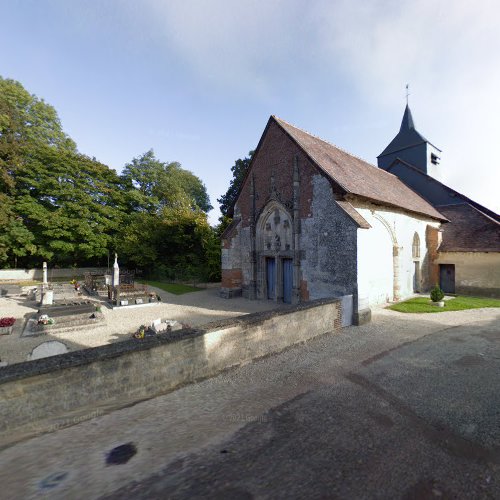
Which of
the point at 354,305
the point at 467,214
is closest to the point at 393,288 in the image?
the point at 354,305

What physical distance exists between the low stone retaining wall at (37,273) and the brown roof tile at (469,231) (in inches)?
1418

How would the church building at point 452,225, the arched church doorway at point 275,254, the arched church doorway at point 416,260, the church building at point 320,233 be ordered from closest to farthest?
the church building at point 320,233 < the arched church doorway at point 275,254 < the church building at point 452,225 < the arched church doorway at point 416,260

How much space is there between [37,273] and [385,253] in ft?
116

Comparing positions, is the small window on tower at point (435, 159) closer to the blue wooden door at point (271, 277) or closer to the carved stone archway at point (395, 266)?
the carved stone archway at point (395, 266)

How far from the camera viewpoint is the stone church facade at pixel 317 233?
1080 cm

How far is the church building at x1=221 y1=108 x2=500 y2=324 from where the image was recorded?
1078 cm

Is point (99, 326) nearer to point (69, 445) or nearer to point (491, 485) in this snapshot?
point (69, 445)

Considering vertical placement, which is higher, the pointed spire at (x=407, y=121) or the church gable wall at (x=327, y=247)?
the pointed spire at (x=407, y=121)

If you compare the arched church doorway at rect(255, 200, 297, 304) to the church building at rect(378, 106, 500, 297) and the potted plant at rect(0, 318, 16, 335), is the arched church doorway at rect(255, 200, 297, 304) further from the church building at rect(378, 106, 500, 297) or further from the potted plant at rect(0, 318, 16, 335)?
the potted plant at rect(0, 318, 16, 335)

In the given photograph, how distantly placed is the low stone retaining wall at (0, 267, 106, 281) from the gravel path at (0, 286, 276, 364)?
14.1 meters

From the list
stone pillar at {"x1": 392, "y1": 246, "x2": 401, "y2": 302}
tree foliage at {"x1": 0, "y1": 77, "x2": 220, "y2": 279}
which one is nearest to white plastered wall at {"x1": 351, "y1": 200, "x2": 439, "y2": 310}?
stone pillar at {"x1": 392, "y1": 246, "x2": 401, "y2": 302}

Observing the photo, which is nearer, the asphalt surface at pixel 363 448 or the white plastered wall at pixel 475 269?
the asphalt surface at pixel 363 448

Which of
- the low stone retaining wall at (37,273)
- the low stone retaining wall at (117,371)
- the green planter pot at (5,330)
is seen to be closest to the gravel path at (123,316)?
the green planter pot at (5,330)

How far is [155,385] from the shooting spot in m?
4.84
